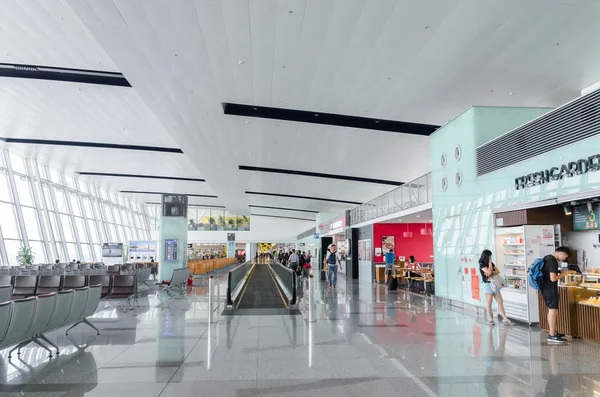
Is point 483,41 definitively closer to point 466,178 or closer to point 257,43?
point 466,178

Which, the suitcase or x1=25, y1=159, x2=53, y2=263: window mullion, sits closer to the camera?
the suitcase

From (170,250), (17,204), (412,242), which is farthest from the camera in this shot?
(412,242)

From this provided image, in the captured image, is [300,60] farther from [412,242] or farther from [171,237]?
[412,242]

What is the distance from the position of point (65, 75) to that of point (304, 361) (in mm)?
9966

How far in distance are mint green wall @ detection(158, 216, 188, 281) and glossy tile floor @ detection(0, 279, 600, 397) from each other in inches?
436

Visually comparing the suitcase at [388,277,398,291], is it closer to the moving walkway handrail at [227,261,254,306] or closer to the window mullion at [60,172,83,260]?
the moving walkway handrail at [227,261,254,306]

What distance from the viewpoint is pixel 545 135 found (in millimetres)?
7441

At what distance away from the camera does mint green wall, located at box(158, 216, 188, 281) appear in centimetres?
1950

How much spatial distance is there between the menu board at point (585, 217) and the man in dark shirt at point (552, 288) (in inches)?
45.8

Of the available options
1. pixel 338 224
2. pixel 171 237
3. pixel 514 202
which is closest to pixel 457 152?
pixel 514 202

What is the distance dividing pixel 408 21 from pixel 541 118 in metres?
2.90

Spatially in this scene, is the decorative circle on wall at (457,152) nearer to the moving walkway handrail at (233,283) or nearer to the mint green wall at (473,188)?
the mint green wall at (473,188)

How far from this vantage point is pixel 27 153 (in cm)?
2059

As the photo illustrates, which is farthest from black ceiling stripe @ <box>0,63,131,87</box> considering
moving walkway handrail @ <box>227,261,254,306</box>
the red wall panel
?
the red wall panel
